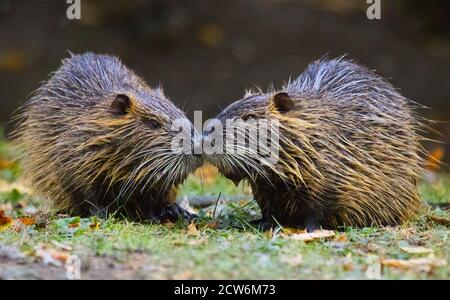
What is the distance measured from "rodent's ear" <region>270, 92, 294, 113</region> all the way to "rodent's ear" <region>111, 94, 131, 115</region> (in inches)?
50.5

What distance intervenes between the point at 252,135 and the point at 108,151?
1.31 metres

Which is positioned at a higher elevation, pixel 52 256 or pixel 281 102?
pixel 281 102

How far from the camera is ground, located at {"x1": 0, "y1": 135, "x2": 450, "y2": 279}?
554 cm

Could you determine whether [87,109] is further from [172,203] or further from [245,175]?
[245,175]

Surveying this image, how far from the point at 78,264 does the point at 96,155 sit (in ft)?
6.22

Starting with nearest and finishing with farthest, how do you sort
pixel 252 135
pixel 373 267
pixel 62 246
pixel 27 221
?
pixel 373 267, pixel 62 246, pixel 252 135, pixel 27 221

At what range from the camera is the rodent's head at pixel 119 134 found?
7.19m

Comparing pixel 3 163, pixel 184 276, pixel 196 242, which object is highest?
pixel 3 163

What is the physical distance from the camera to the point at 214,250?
6.14m

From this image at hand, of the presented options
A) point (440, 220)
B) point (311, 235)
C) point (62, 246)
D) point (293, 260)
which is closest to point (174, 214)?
point (311, 235)

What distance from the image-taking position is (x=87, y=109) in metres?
7.82

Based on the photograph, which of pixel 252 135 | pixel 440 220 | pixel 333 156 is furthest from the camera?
pixel 440 220

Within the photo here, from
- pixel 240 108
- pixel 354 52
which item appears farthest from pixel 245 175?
pixel 354 52

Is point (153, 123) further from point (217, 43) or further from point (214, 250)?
point (217, 43)
